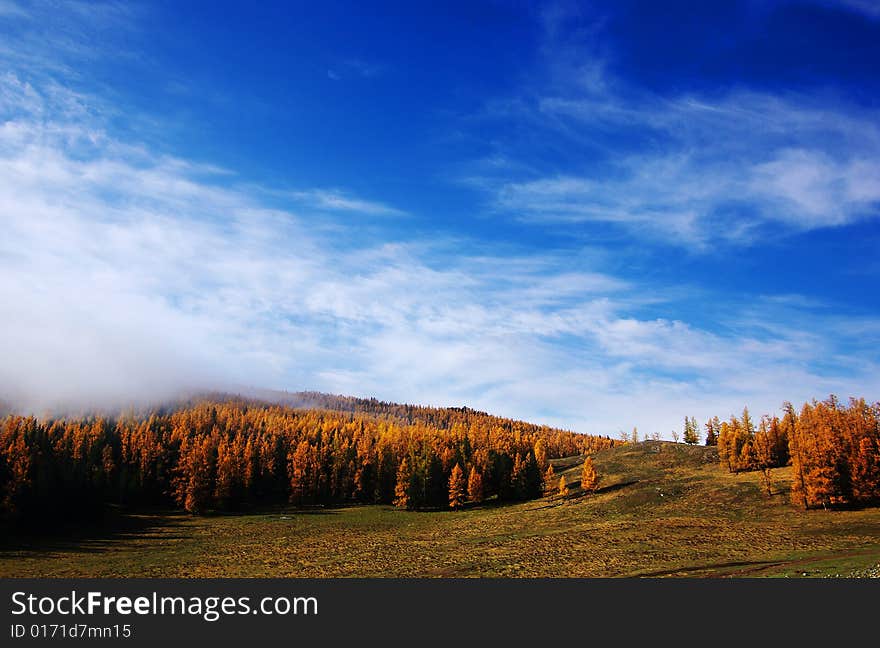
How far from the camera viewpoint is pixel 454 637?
2028cm

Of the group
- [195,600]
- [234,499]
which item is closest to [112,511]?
[234,499]

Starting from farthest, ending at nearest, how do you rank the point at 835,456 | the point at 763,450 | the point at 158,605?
the point at 763,450 < the point at 835,456 < the point at 158,605

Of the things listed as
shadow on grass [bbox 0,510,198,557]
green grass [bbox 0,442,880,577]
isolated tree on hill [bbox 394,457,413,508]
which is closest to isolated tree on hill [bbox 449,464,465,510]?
green grass [bbox 0,442,880,577]

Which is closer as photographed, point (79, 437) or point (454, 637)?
point (454, 637)

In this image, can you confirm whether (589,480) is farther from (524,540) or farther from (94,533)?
(94,533)

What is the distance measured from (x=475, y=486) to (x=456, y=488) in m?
4.59

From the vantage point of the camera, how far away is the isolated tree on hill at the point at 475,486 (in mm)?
114375

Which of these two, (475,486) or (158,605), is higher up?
(158,605)

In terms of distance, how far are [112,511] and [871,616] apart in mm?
119118

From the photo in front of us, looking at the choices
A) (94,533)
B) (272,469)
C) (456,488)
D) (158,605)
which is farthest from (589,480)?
(158,605)

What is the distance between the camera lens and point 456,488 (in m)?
113

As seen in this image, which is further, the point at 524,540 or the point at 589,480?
the point at 589,480

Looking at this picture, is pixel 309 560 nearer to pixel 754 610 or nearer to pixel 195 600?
pixel 195 600

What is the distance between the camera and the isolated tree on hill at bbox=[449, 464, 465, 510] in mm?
112500
